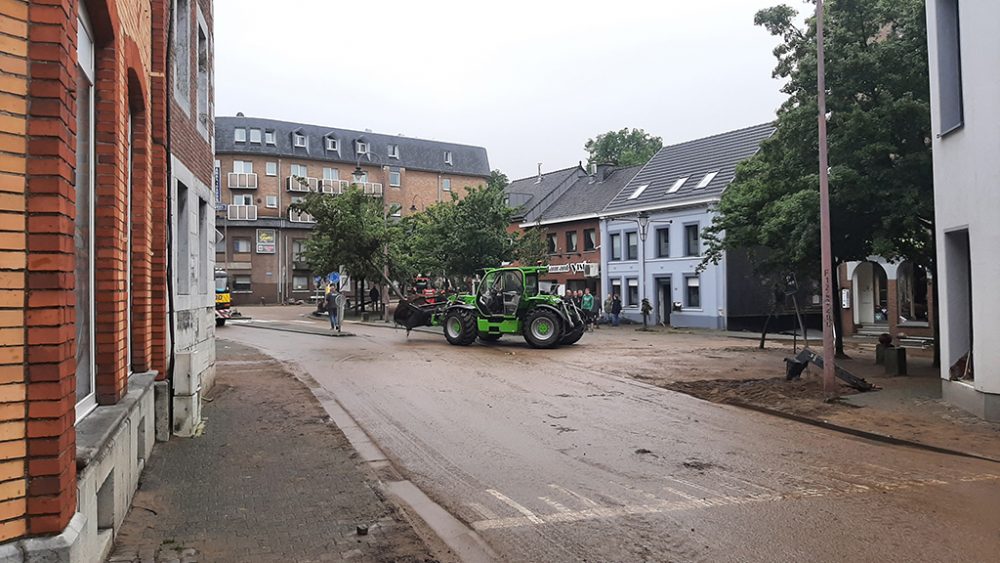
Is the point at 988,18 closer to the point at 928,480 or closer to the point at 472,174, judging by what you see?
the point at 928,480

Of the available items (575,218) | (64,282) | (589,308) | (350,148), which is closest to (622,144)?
(350,148)

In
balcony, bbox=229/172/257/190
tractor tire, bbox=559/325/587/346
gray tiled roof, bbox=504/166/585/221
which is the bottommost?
tractor tire, bbox=559/325/587/346

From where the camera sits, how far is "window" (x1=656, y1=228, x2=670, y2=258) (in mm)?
35938

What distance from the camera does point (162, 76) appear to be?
27.7 ft

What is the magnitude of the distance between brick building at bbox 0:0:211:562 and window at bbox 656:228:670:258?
102 feet

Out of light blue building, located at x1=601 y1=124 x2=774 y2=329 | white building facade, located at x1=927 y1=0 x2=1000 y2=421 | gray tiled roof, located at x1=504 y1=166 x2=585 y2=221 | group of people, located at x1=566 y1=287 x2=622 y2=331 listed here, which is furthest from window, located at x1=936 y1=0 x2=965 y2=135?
gray tiled roof, located at x1=504 y1=166 x2=585 y2=221

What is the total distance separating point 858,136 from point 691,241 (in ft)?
67.1

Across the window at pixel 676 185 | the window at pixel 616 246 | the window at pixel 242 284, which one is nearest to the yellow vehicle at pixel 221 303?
the window at pixel 616 246

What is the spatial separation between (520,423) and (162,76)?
6055 mm

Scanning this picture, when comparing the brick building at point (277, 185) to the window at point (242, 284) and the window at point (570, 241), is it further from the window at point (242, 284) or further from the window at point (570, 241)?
the window at point (570, 241)

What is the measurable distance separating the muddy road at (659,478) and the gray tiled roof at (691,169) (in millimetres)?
23313

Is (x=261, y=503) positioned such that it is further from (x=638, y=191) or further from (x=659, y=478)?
(x=638, y=191)

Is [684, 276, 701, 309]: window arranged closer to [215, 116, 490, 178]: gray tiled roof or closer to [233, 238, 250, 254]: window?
[233, 238, 250, 254]: window

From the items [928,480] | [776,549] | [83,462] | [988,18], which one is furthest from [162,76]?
[988,18]
